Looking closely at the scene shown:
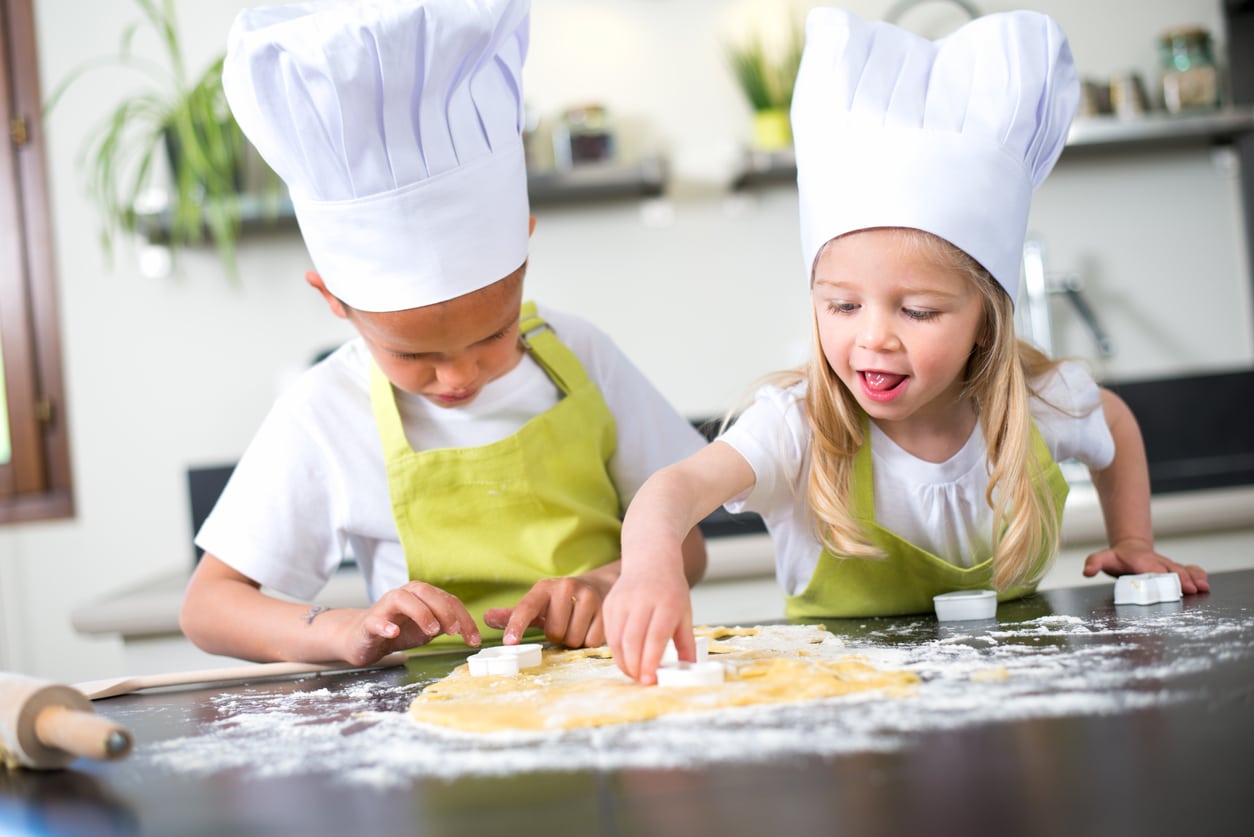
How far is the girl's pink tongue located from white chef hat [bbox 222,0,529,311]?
0.33 metres

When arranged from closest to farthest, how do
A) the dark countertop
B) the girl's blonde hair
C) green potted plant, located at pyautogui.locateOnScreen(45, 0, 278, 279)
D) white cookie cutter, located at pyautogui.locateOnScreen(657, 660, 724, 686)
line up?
the dark countertop
white cookie cutter, located at pyautogui.locateOnScreen(657, 660, 724, 686)
the girl's blonde hair
green potted plant, located at pyautogui.locateOnScreen(45, 0, 278, 279)

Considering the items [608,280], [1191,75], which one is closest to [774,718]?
[608,280]

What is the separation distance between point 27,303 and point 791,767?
2234 mm

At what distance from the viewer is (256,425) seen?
2324mm

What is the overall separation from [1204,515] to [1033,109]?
101 cm

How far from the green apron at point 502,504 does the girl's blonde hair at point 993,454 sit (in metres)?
0.22

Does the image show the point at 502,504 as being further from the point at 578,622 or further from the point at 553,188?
the point at 553,188

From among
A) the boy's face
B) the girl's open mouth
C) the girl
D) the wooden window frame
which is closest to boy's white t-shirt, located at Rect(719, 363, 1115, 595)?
the girl

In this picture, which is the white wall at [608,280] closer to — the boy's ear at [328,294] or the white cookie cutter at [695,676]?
the boy's ear at [328,294]

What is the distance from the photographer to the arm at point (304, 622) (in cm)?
92

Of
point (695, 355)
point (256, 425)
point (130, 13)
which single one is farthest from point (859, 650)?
point (130, 13)

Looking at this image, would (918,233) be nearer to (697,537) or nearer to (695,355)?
(697,537)

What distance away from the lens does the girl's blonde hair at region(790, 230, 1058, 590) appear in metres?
1.05

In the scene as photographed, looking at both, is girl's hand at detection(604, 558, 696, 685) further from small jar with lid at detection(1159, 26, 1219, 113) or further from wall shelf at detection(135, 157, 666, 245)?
small jar with lid at detection(1159, 26, 1219, 113)
